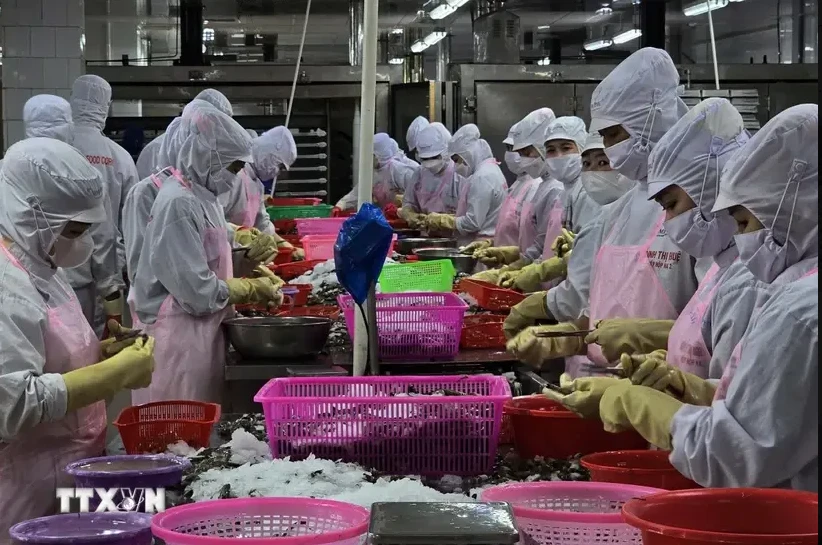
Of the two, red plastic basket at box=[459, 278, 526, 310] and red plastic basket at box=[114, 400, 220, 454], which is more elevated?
red plastic basket at box=[459, 278, 526, 310]

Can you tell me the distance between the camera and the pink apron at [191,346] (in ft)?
13.1

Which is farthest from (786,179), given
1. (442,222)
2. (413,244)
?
(442,222)

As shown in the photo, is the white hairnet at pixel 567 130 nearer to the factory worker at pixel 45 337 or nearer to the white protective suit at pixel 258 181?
the white protective suit at pixel 258 181

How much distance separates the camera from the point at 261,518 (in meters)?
1.66

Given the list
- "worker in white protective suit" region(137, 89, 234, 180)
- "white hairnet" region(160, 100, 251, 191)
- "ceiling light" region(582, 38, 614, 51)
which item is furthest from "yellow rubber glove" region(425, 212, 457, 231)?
"ceiling light" region(582, 38, 614, 51)

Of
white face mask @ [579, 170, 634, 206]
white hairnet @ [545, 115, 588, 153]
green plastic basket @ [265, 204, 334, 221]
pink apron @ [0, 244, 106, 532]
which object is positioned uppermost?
white hairnet @ [545, 115, 588, 153]

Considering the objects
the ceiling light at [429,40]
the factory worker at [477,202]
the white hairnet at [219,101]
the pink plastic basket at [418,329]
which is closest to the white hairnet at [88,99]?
the white hairnet at [219,101]

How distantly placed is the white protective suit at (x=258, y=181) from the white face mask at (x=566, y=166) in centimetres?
186

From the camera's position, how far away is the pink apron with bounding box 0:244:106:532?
2.45 metres

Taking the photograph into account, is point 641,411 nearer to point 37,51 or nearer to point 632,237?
point 632,237

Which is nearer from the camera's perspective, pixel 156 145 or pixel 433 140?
pixel 156 145

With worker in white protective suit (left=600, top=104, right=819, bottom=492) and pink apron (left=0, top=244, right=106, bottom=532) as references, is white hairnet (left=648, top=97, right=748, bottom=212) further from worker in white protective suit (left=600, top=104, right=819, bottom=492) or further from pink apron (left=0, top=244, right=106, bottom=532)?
pink apron (left=0, top=244, right=106, bottom=532)

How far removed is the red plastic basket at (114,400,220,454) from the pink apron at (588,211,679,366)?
1.30 m

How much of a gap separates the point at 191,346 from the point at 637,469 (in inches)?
95.8
